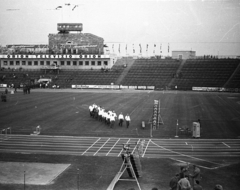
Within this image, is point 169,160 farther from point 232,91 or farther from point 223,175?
point 232,91

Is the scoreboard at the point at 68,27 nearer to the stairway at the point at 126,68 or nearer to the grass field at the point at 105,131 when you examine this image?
the stairway at the point at 126,68

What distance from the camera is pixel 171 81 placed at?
83.1 m

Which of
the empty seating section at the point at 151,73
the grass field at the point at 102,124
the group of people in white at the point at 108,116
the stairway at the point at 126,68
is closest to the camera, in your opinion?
the grass field at the point at 102,124

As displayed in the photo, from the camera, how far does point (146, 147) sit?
22.8 m

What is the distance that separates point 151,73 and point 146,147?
68.0 m

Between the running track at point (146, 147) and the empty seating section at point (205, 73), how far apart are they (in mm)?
55579

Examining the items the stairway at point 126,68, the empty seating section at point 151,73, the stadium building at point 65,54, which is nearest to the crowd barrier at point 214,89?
the empty seating section at point 151,73

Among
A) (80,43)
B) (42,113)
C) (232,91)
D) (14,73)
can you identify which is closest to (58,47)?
(80,43)

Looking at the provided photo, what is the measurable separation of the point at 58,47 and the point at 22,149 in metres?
90.0

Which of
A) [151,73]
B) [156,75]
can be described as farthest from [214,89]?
[151,73]

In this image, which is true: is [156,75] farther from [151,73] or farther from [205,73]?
[205,73]

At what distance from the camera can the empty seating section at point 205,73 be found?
7912 cm

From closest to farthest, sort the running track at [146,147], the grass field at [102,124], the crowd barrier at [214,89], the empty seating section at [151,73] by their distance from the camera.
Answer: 1. the running track at [146,147]
2. the grass field at [102,124]
3. the crowd barrier at [214,89]
4. the empty seating section at [151,73]

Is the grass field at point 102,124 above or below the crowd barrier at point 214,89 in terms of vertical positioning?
above
